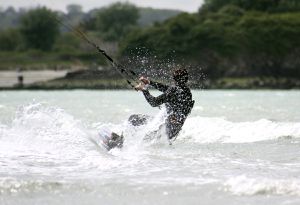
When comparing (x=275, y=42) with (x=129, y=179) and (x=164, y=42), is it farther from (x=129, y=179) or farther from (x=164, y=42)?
(x=129, y=179)

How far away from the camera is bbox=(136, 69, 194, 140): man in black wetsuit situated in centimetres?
1401

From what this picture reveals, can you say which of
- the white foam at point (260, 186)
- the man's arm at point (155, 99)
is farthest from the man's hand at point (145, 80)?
the white foam at point (260, 186)

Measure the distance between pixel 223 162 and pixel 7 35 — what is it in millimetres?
148643

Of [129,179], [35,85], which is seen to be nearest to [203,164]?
[129,179]

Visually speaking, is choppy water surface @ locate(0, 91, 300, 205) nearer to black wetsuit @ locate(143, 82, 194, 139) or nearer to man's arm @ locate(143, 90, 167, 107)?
black wetsuit @ locate(143, 82, 194, 139)

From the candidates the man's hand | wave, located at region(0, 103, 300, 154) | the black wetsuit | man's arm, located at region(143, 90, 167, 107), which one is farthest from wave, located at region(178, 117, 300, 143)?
the man's hand

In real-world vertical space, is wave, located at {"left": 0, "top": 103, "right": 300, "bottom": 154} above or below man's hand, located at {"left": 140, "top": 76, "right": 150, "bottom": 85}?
below

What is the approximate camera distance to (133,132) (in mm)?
14469

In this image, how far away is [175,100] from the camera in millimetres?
14242

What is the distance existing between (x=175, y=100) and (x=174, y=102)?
50 mm

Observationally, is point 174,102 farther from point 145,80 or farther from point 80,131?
point 80,131

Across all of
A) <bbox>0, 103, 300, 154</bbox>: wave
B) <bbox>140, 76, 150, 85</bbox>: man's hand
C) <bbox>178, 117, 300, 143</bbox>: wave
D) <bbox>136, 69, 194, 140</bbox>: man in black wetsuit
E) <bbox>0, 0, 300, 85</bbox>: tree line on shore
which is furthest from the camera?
<bbox>0, 0, 300, 85</bbox>: tree line on shore

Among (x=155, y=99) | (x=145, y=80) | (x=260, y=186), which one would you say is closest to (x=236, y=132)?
(x=155, y=99)

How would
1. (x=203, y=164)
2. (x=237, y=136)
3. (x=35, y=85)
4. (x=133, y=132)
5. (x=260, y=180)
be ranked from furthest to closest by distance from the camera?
(x=35, y=85) → (x=237, y=136) → (x=133, y=132) → (x=203, y=164) → (x=260, y=180)
